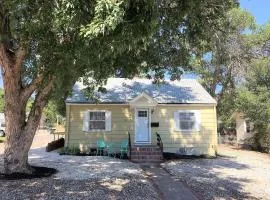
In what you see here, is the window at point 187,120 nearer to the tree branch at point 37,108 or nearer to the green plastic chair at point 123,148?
the green plastic chair at point 123,148

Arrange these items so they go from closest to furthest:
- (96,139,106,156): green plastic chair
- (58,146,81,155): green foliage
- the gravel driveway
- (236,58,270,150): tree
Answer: the gravel driveway < (96,139,106,156): green plastic chair < (58,146,81,155): green foliage < (236,58,270,150): tree

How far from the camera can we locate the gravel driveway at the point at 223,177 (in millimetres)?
11922

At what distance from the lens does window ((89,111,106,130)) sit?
72.7ft

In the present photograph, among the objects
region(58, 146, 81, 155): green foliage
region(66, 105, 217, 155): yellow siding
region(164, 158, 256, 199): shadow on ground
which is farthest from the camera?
region(66, 105, 217, 155): yellow siding

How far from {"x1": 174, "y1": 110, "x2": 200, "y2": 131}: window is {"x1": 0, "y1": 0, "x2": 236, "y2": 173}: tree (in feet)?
23.3

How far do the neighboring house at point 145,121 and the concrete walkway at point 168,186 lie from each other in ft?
20.2

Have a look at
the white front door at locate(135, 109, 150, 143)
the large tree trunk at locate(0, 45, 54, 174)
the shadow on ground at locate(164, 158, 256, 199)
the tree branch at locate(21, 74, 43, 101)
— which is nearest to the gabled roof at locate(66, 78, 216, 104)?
the white front door at locate(135, 109, 150, 143)

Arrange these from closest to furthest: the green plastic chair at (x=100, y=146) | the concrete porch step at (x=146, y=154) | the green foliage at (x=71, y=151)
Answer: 1. the concrete porch step at (x=146, y=154)
2. the green plastic chair at (x=100, y=146)
3. the green foliage at (x=71, y=151)

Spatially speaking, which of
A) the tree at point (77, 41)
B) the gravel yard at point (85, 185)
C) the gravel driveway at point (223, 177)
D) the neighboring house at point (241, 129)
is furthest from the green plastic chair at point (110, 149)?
the neighboring house at point (241, 129)

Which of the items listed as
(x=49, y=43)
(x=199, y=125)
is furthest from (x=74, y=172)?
(x=199, y=125)

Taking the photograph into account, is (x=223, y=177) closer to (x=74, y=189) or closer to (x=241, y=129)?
(x=74, y=189)

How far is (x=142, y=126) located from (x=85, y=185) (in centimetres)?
1066

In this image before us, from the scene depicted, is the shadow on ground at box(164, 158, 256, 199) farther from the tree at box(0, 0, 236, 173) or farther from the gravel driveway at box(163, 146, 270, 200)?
the tree at box(0, 0, 236, 173)

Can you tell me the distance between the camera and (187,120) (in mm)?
22672
